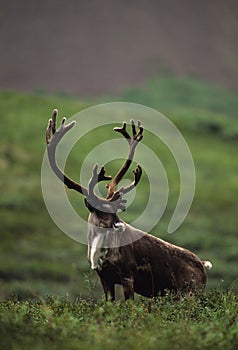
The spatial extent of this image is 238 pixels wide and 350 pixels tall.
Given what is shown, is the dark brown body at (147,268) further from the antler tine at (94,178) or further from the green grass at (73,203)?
the green grass at (73,203)

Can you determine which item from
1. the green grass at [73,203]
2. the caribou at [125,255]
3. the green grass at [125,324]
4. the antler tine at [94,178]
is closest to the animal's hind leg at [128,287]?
the caribou at [125,255]

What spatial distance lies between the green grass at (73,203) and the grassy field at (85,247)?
6 centimetres

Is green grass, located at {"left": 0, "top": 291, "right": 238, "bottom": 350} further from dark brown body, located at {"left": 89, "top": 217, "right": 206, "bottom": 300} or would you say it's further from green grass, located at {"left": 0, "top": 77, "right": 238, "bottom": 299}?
green grass, located at {"left": 0, "top": 77, "right": 238, "bottom": 299}

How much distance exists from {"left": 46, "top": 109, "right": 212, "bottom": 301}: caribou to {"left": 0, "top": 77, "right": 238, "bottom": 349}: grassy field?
1.03 feet

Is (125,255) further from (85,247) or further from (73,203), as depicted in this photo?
(73,203)

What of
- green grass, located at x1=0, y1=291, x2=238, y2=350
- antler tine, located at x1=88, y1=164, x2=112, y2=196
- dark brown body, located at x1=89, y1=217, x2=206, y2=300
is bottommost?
green grass, located at x1=0, y1=291, x2=238, y2=350

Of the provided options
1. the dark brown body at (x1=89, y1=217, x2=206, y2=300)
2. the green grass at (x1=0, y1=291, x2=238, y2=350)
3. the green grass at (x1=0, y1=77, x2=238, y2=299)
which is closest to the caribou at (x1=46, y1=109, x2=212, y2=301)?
the dark brown body at (x1=89, y1=217, x2=206, y2=300)

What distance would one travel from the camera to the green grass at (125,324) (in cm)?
788

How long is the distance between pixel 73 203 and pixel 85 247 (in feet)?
19.1

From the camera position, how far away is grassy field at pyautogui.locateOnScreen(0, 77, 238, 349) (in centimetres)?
831

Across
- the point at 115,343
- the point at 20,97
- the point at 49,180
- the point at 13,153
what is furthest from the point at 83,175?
the point at 115,343

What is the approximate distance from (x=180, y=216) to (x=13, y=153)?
12353mm

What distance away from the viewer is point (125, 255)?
1069 cm

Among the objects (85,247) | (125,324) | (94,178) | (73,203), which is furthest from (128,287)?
(73,203)
